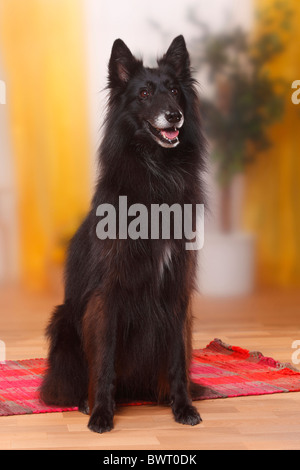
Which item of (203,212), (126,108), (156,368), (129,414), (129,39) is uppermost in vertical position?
(129,39)

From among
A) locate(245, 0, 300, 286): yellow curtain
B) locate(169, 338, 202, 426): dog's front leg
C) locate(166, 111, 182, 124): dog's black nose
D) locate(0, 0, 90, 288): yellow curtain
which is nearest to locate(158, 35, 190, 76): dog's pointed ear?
locate(166, 111, 182, 124): dog's black nose

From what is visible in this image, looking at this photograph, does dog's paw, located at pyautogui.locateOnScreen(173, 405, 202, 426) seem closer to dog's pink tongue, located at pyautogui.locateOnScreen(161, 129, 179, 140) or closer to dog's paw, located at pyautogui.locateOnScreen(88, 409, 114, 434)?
dog's paw, located at pyautogui.locateOnScreen(88, 409, 114, 434)

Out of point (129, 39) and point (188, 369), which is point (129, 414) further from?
point (129, 39)

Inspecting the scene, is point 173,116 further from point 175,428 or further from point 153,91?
point 175,428

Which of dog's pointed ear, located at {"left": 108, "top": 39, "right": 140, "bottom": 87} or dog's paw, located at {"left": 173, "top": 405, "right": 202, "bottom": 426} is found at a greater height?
dog's pointed ear, located at {"left": 108, "top": 39, "right": 140, "bottom": 87}

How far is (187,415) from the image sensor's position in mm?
2738

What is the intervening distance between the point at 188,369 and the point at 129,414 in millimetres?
283

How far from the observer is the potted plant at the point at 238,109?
4.85 meters

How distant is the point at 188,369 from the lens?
9.39ft

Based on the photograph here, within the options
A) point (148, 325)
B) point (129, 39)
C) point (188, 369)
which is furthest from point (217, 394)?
point (129, 39)

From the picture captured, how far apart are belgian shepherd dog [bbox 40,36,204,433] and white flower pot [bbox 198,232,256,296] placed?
2019 mm

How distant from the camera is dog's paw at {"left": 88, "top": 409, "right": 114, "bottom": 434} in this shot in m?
2.64

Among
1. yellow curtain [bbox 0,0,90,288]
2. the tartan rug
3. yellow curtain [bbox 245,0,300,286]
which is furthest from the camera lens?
yellow curtain [bbox 245,0,300,286]

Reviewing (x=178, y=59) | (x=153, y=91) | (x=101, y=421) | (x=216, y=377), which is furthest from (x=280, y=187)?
(x=101, y=421)
